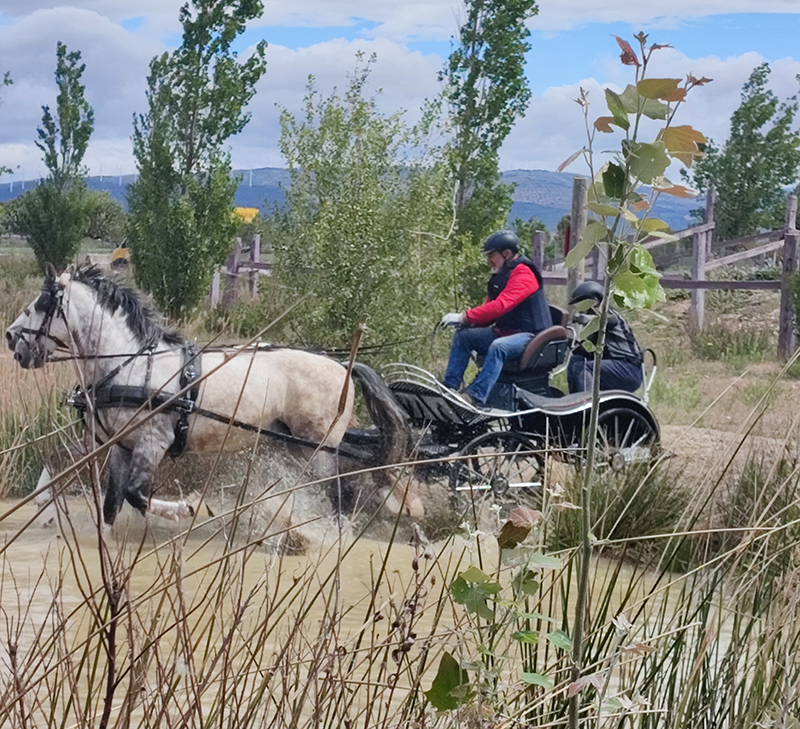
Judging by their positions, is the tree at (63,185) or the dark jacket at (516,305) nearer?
the dark jacket at (516,305)

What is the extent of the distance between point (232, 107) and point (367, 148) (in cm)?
604

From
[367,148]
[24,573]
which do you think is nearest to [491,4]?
[367,148]

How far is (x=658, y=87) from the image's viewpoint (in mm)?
1627

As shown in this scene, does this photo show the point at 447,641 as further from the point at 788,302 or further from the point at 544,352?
the point at 788,302

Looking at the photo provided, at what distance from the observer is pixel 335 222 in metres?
10.3

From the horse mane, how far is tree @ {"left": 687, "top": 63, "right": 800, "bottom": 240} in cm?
2117

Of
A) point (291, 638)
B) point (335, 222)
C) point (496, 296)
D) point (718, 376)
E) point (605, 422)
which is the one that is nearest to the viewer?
point (291, 638)

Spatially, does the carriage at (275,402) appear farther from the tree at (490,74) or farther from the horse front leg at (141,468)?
the tree at (490,74)

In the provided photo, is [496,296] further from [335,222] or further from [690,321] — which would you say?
[690,321]

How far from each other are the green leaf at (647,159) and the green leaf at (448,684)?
2.60ft

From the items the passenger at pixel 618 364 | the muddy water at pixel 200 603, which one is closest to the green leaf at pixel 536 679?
the muddy water at pixel 200 603

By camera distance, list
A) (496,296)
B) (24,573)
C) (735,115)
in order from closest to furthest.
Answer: (24,573) < (496,296) < (735,115)

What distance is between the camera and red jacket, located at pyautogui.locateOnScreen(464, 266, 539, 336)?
803cm

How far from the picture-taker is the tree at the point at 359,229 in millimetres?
10281
